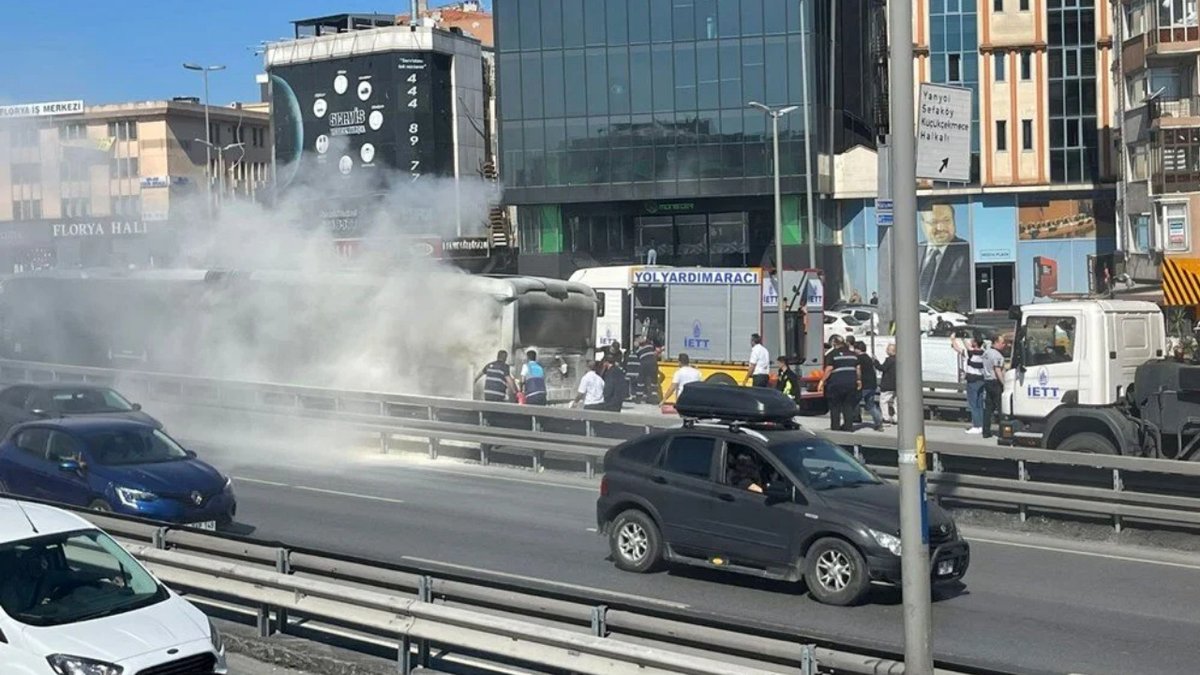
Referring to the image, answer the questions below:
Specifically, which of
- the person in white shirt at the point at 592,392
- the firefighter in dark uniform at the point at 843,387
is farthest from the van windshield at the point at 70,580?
the firefighter in dark uniform at the point at 843,387

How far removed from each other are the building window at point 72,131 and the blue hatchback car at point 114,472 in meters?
33.7

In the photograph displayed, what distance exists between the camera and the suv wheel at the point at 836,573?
12281 mm

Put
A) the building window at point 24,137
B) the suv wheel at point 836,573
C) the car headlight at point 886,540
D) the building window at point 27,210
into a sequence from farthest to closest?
1. the building window at point 27,210
2. the building window at point 24,137
3. the suv wheel at point 836,573
4. the car headlight at point 886,540

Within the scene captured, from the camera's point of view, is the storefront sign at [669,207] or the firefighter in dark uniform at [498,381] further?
the storefront sign at [669,207]

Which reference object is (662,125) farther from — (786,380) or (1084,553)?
(1084,553)

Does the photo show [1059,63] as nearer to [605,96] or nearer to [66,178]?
[605,96]

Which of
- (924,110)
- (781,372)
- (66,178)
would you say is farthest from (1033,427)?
(66,178)

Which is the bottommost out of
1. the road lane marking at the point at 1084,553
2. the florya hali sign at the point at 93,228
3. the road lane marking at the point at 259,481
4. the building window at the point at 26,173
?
the road lane marking at the point at 1084,553

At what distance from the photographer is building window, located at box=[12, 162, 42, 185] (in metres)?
41.0

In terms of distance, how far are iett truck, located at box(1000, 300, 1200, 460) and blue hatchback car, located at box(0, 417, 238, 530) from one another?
35.8 ft

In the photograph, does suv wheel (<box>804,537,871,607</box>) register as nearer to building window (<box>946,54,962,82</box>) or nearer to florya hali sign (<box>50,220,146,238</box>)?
florya hali sign (<box>50,220,146,238</box>)

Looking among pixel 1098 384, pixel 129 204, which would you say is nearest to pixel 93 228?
pixel 129 204

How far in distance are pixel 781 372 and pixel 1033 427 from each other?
6.18m

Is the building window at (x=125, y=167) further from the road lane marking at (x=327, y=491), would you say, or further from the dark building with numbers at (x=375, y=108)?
the road lane marking at (x=327, y=491)
